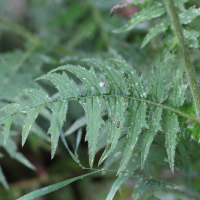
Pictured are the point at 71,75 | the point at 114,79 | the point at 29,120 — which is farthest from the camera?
the point at 71,75

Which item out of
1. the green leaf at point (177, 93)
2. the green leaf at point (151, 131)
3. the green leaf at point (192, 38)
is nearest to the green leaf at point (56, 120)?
the green leaf at point (151, 131)

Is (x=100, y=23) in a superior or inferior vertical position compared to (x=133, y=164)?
superior

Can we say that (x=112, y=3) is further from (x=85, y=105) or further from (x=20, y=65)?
(x=85, y=105)

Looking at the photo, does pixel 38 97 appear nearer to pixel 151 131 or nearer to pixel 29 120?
pixel 29 120

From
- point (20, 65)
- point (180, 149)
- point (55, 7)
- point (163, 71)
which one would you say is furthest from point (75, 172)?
point (55, 7)

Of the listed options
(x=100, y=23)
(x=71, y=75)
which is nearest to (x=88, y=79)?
(x=71, y=75)

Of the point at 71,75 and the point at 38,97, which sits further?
the point at 71,75

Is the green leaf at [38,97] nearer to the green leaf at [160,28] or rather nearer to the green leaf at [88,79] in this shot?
the green leaf at [88,79]
